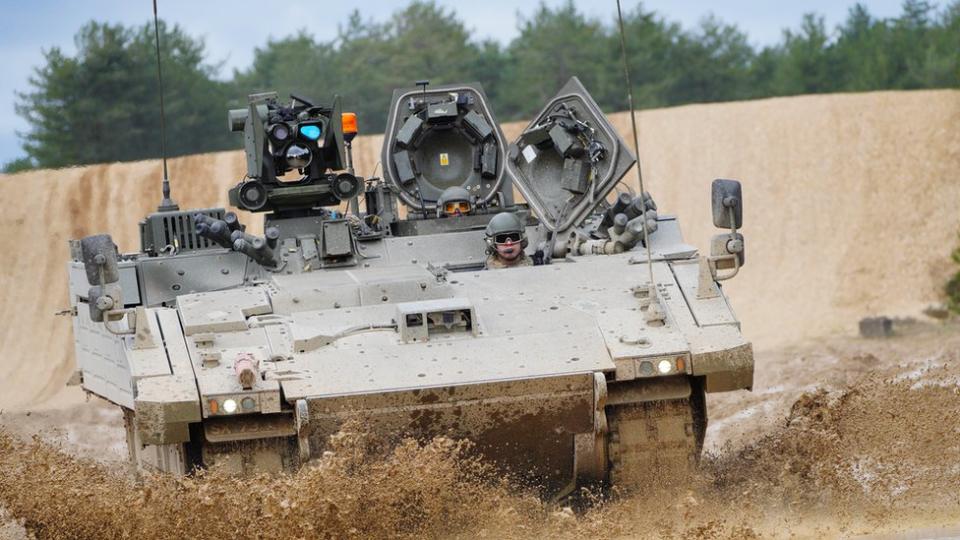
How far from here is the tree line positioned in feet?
127

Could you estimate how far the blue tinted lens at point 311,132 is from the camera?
13.8m

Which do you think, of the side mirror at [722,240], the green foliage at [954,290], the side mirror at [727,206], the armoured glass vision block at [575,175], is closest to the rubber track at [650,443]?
the side mirror at [722,240]

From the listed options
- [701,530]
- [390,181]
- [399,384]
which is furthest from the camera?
[390,181]

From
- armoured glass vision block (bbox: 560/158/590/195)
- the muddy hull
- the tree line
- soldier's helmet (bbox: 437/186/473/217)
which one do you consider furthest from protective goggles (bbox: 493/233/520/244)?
the tree line

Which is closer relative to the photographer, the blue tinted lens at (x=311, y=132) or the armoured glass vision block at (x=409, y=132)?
the blue tinted lens at (x=311, y=132)

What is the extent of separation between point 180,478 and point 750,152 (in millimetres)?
25786

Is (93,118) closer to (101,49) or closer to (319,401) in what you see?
(101,49)

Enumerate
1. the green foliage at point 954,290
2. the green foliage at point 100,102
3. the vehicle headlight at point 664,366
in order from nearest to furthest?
1. the vehicle headlight at point 664,366
2. the green foliage at point 954,290
3. the green foliage at point 100,102

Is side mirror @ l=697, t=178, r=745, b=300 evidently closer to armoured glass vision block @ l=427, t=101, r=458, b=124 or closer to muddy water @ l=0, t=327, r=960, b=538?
muddy water @ l=0, t=327, r=960, b=538

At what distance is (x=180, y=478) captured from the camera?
10.9 m

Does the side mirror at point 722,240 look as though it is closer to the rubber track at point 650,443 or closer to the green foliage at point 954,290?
the rubber track at point 650,443

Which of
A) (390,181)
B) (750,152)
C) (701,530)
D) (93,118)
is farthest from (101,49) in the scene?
(701,530)

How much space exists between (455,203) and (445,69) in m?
34.4

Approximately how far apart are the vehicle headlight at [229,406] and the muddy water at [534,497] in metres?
0.39
